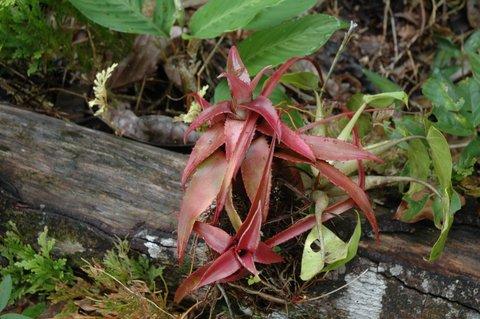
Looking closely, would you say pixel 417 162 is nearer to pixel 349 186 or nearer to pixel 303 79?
pixel 349 186

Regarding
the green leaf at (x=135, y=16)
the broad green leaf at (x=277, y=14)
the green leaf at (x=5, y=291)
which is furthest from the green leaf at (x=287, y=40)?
the green leaf at (x=5, y=291)

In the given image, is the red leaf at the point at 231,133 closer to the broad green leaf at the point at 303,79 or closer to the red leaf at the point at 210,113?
the red leaf at the point at 210,113

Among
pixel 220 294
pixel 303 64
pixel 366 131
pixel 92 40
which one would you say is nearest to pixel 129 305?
pixel 220 294

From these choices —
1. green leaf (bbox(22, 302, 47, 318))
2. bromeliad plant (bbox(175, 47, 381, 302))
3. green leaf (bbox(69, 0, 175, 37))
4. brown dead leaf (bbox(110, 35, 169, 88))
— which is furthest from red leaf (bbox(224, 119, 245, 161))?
brown dead leaf (bbox(110, 35, 169, 88))

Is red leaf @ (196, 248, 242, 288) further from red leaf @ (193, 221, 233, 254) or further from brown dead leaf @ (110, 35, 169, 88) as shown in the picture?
brown dead leaf @ (110, 35, 169, 88)

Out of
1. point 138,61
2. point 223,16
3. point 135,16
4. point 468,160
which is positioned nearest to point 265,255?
point 468,160
